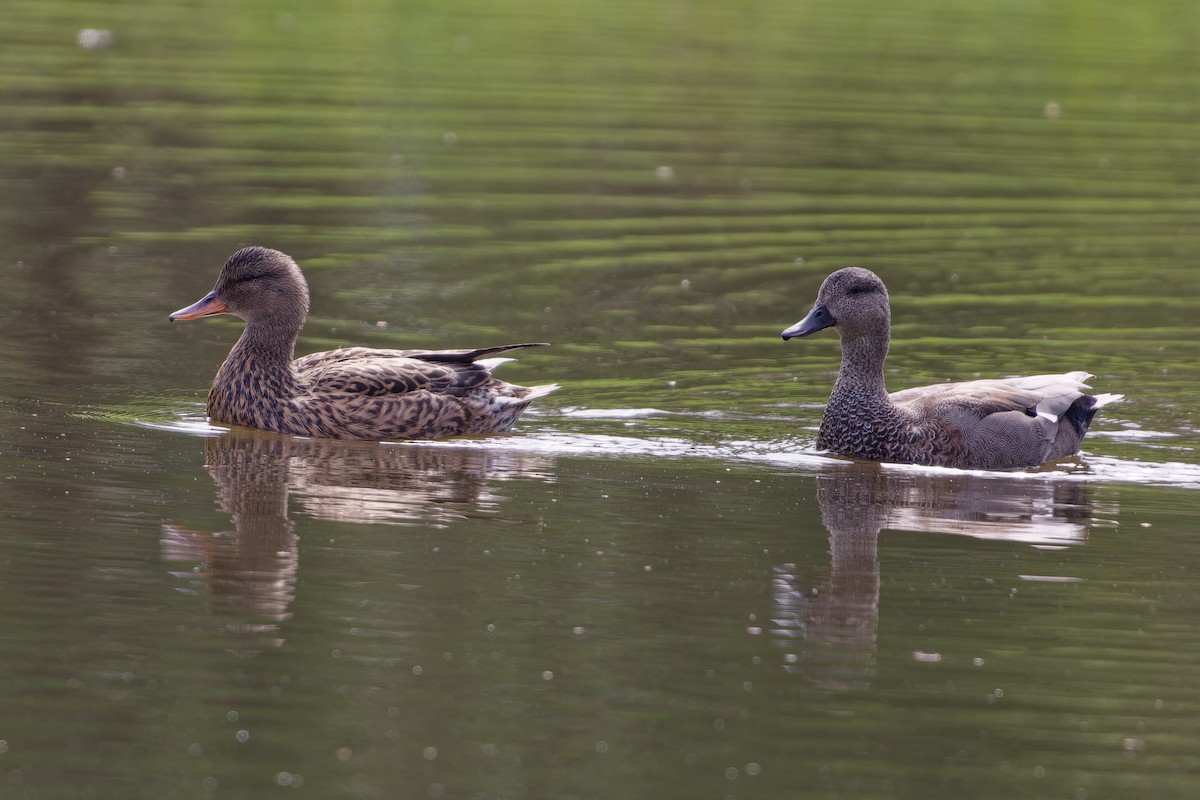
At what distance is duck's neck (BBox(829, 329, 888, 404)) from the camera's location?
12211 mm

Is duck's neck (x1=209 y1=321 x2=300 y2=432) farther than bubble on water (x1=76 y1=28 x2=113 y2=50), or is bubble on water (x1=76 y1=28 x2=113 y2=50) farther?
bubble on water (x1=76 y1=28 x2=113 y2=50)

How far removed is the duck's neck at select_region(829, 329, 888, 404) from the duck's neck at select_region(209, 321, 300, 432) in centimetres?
354

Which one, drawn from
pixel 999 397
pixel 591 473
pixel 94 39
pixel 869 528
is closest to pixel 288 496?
pixel 591 473

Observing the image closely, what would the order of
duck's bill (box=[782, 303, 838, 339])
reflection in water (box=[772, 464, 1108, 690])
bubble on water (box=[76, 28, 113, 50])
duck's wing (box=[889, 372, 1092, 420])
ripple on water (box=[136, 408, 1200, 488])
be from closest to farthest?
reflection in water (box=[772, 464, 1108, 690])
ripple on water (box=[136, 408, 1200, 488])
duck's wing (box=[889, 372, 1092, 420])
duck's bill (box=[782, 303, 838, 339])
bubble on water (box=[76, 28, 113, 50])

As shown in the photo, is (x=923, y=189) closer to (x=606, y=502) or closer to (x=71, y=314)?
(x=71, y=314)

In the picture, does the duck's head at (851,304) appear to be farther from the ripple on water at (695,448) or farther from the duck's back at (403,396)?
the duck's back at (403,396)

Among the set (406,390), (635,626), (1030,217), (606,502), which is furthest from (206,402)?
(1030,217)

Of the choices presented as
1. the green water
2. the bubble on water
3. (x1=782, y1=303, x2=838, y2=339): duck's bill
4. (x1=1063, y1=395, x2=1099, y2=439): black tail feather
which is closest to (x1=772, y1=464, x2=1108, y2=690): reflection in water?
the green water

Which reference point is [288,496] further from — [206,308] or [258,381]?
[206,308]

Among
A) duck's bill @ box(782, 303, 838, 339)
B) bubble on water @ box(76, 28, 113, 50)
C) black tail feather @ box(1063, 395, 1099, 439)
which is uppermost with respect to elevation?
bubble on water @ box(76, 28, 113, 50)

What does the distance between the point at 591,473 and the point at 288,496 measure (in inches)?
73.8

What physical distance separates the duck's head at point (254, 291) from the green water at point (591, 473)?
2.34 ft

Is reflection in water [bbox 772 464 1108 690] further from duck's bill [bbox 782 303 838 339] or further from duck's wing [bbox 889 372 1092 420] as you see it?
duck's bill [bbox 782 303 838 339]

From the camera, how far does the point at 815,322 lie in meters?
12.3
